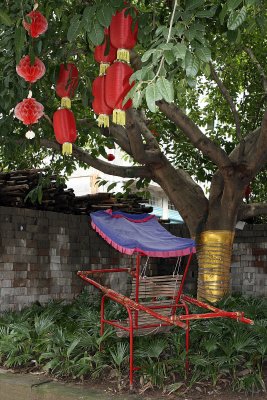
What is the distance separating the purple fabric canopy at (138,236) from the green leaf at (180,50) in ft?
10.5

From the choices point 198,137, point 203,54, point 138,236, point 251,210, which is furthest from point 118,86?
point 251,210

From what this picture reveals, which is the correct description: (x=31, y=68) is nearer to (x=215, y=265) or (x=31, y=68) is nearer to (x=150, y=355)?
(x=150, y=355)

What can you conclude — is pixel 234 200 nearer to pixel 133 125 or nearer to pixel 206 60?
pixel 133 125

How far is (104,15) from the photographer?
4781mm

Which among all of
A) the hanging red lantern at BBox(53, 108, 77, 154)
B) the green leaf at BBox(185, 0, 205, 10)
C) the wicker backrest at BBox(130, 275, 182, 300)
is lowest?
the wicker backrest at BBox(130, 275, 182, 300)

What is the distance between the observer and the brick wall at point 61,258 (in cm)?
1009

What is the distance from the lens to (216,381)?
21.0 feet

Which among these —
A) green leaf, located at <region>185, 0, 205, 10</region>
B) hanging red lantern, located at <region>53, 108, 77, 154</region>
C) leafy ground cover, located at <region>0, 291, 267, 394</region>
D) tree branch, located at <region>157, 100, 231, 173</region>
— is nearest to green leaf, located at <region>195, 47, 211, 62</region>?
green leaf, located at <region>185, 0, 205, 10</region>

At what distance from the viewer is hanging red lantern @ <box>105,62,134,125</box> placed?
481 centimetres

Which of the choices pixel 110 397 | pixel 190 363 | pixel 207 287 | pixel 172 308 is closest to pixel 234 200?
pixel 207 287

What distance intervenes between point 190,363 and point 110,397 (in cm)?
100

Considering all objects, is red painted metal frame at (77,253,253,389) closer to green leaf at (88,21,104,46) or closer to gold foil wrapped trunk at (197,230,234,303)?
gold foil wrapped trunk at (197,230,234,303)

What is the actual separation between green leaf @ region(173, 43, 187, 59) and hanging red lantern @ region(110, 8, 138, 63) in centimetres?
80

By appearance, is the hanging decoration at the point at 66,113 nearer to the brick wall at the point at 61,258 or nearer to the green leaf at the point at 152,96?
the green leaf at the point at 152,96
